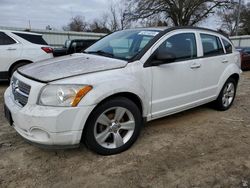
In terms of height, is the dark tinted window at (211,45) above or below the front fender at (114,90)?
above

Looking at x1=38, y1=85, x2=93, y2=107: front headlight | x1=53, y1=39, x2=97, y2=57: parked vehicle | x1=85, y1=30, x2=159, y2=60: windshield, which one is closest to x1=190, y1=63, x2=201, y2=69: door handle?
x1=85, y1=30, x2=159, y2=60: windshield

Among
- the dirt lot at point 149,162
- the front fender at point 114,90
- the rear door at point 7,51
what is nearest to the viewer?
the dirt lot at point 149,162

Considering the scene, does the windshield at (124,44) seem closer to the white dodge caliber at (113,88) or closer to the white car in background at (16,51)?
the white dodge caliber at (113,88)

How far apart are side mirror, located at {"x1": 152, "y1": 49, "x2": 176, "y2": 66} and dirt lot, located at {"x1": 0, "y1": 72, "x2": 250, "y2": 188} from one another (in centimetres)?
114

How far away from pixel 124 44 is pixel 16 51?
4564mm

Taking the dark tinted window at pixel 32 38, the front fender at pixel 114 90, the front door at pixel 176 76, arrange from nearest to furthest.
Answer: the front fender at pixel 114 90 < the front door at pixel 176 76 < the dark tinted window at pixel 32 38

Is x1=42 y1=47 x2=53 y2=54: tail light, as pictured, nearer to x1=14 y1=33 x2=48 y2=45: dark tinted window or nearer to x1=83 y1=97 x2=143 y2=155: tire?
x1=14 y1=33 x2=48 y2=45: dark tinted window

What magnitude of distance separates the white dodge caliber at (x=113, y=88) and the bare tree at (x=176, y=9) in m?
28.8

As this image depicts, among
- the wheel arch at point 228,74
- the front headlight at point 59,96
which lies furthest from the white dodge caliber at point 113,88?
the wheel arch at point 228,74

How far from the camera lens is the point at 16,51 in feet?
23.7

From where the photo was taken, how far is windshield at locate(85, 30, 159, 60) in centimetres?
361

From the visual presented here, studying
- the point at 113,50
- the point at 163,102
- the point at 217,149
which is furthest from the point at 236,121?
the point at 113,50

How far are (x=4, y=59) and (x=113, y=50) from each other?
456cm

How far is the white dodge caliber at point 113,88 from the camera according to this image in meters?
2.78
